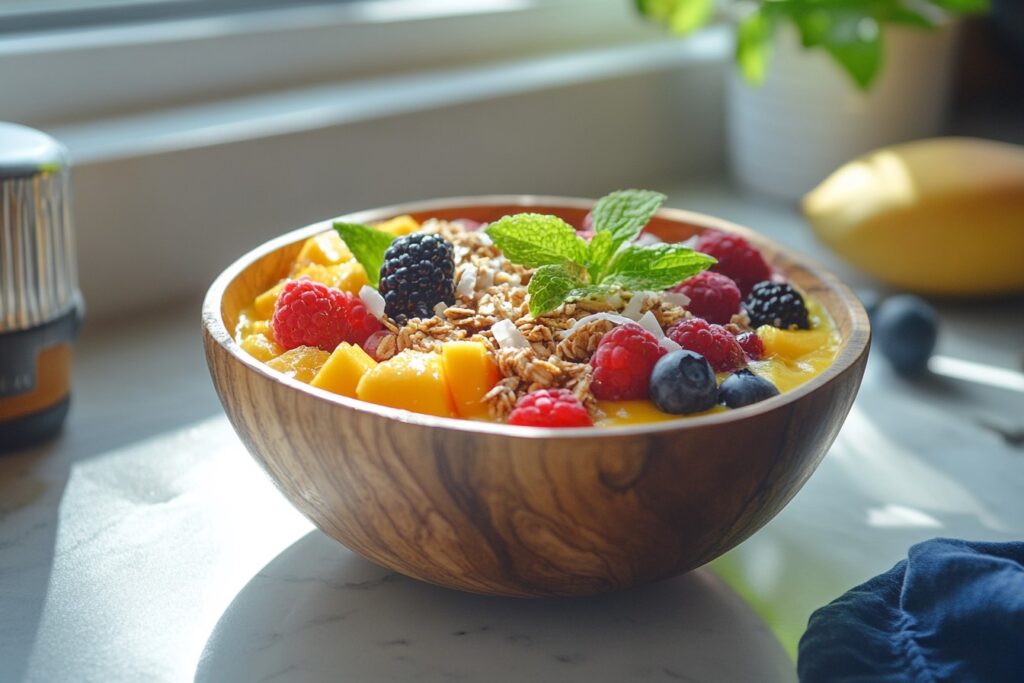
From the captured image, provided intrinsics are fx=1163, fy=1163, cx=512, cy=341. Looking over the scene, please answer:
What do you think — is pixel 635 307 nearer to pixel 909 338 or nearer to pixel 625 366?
pixel 625 366

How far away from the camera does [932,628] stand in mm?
773

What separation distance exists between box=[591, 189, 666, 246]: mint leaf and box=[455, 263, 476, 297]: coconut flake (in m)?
0.10

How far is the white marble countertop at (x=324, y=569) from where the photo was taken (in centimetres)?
80

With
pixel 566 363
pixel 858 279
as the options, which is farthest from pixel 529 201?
pixel 858 279

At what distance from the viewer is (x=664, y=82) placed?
1.92m

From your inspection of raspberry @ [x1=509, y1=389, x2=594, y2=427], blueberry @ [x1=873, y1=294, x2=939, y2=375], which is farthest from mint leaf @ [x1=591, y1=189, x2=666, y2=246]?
blueberry @ [x1=873, y1=294, x2=939, y2=375]

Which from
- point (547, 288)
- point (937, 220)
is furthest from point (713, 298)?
point (937, 220)

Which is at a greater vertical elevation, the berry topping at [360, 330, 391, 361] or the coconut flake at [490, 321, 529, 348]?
the coconut flake at [490, 321, 529, 348]

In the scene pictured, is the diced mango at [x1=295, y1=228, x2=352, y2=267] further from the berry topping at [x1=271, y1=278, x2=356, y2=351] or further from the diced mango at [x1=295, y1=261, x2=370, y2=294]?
the berry topping at [x1=271, y1=278, x2=356, y2=351]

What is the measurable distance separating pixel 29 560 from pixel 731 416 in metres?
0.57

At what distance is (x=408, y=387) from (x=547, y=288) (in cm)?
16

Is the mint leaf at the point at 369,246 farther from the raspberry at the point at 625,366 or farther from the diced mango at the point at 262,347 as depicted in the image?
the raspberry at the point at 625,366

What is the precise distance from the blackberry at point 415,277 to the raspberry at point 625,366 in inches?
6.3

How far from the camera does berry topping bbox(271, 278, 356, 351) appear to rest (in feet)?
2.84
